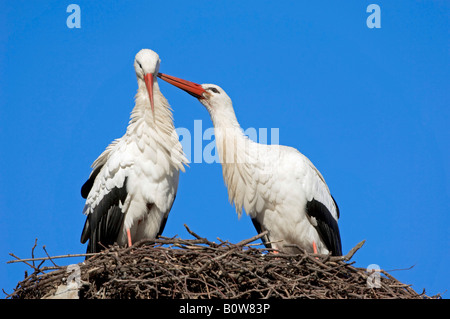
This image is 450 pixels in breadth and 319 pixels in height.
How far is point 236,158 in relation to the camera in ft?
22.0

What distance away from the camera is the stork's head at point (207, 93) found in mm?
6938

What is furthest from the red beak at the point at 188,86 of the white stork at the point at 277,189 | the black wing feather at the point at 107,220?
the black wing feather at the point at 107,220

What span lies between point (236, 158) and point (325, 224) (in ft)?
3.21

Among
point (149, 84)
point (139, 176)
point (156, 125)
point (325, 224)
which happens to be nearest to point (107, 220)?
point (139, 176)

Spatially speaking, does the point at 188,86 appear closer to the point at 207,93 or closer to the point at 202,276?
the point at 207,93

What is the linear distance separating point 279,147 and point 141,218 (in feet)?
4.56

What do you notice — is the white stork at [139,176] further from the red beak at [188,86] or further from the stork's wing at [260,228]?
the stork's wing at [260,228]

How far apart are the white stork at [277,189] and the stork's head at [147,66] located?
0.66m

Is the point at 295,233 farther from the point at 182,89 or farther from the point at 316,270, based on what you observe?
the point at 182,89

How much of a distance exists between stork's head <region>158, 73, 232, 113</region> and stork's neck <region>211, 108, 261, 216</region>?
0.07m
